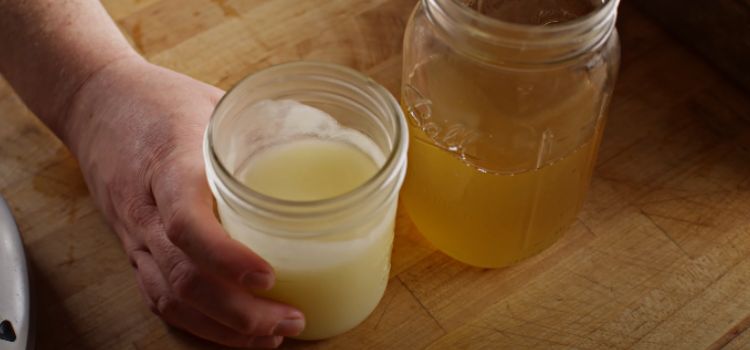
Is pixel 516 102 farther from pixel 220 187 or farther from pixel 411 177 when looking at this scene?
pixel 220 187

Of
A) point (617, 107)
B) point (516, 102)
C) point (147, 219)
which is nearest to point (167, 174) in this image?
point (147, 219)

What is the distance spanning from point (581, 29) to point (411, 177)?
0.25 metres

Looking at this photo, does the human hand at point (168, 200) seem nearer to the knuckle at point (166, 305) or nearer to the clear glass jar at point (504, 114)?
the knuckle at point (166, 305)

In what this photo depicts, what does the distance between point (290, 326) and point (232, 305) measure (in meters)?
0.05

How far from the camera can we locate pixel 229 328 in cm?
86

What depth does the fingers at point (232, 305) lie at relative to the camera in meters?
0.81

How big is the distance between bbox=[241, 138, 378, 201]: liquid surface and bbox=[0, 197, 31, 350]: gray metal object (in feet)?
0.78

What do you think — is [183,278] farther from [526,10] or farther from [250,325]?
[526,10]

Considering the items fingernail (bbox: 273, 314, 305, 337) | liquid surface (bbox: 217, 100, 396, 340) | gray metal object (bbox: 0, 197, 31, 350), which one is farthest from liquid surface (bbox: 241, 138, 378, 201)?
gray metal object (bbox: 0, 197, 31, 350)

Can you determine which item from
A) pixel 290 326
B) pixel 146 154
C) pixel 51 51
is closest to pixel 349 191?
pixel 290 326

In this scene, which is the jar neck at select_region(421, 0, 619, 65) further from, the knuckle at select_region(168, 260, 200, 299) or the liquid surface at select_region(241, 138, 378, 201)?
the knuckle at select_region(168, 260, 200, 299)

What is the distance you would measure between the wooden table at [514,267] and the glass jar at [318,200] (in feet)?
0.29

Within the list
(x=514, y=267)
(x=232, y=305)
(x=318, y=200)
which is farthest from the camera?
(x=514, y=267)

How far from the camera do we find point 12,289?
0.86 meters
